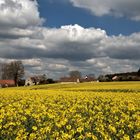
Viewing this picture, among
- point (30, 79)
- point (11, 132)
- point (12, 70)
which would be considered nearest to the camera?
point (11, 132)

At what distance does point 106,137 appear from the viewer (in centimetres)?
877

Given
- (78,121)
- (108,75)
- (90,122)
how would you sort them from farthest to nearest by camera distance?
(108,75)
(90,122)
(78,121)

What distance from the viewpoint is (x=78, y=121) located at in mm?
11547

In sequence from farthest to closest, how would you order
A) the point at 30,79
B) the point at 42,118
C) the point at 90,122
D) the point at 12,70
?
the point at 30,79, the point at 12,70, the point at 42,118, the point at 90,122

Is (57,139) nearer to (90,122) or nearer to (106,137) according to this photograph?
(106,137)

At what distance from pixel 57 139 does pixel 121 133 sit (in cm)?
194

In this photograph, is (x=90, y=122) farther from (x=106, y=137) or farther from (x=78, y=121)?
(x=106, y=137)

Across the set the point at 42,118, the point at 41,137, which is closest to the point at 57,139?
the point at 41,137

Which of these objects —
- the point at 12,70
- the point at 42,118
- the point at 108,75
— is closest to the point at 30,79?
the point at 12,70

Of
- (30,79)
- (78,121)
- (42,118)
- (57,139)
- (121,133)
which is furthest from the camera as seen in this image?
(30,79)

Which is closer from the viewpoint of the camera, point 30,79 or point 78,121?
point 78,121

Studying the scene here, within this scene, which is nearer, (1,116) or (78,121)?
(78,121)

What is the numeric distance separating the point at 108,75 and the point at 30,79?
128 ft

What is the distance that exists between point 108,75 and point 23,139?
134m
